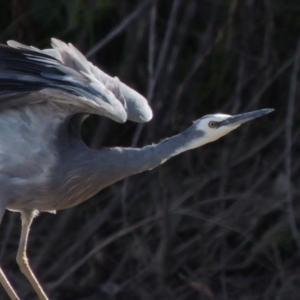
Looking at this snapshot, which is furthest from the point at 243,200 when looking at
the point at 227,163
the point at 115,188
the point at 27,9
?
the point at 27,9

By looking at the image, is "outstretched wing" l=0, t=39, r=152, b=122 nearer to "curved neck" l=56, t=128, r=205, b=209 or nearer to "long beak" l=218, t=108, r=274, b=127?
"curved neck" l=56, t=128, r=205, b=209

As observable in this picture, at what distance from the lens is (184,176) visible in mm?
6754

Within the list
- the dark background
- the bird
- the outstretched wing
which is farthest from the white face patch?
the dark background

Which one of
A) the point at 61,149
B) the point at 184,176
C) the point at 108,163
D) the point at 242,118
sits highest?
the point at 184,176

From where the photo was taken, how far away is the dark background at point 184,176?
20.5ft

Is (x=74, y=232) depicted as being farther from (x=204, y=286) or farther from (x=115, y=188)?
(x=204, y=286)

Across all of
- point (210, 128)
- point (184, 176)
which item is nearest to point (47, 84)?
point (210, 128)

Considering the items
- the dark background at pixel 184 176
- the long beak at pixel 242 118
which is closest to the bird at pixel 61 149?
the long beak at pixel 242 118

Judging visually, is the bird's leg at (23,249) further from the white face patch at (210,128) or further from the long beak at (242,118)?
the long beak at (242,118)

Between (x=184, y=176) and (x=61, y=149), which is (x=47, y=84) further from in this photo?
(x=184, y=176)

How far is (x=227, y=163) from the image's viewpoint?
20.9 ft

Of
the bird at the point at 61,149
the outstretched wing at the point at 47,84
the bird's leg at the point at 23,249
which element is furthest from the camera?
the bird's leg at the point at 23,249

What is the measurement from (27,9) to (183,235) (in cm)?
181

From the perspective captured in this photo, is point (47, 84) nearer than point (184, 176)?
Yes
